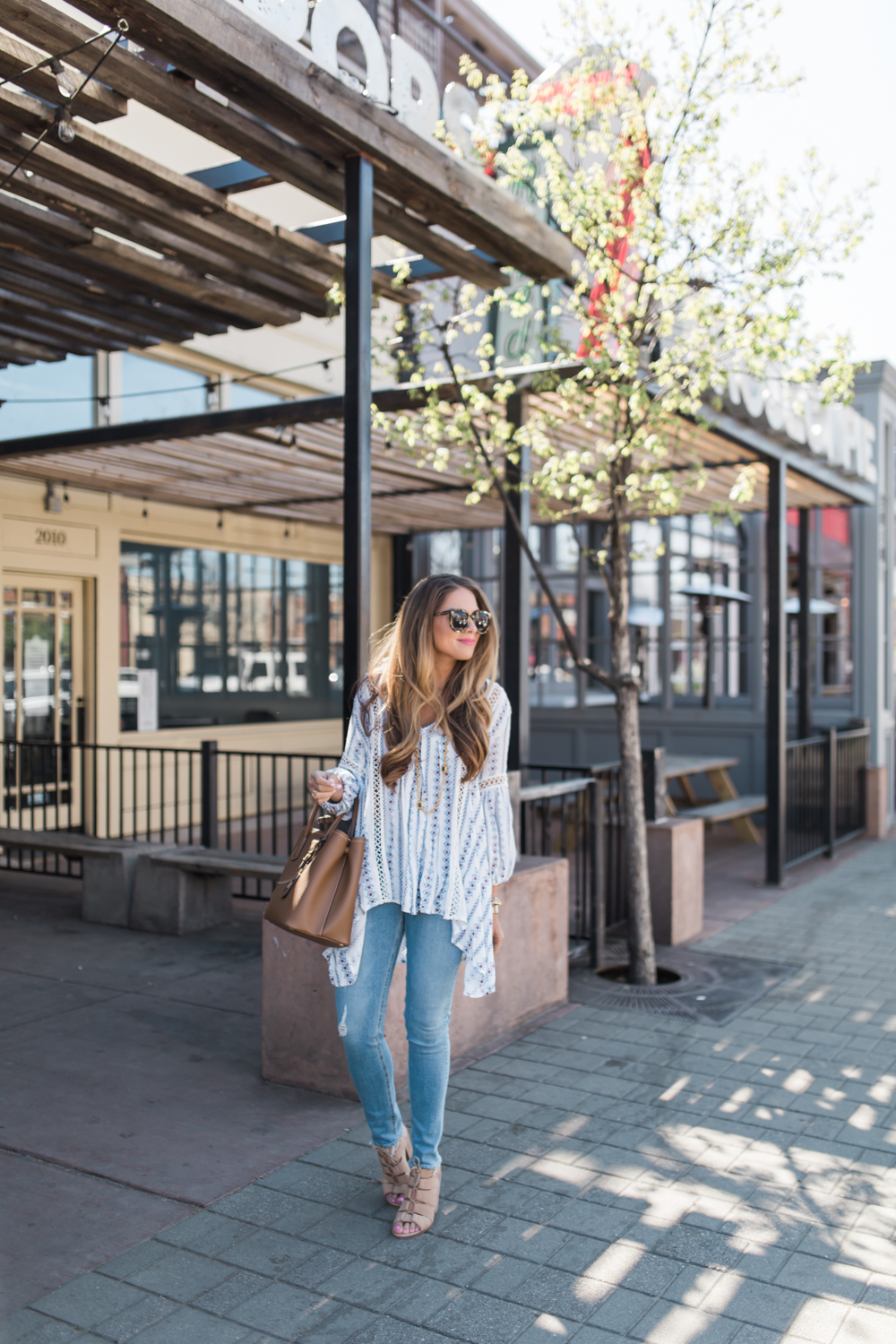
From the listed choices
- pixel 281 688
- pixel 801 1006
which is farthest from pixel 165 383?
pixel 801 1006

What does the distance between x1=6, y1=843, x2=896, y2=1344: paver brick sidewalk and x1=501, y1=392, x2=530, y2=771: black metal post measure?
210cm

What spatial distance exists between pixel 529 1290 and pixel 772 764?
6814 millimetres

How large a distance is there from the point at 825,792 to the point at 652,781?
3.97 meters

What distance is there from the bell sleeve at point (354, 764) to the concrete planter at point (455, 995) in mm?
1285

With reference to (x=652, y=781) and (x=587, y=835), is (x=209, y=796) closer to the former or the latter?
(x=587, y=835)

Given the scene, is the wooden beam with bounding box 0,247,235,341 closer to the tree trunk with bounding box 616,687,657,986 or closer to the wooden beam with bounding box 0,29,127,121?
the wooden beam with bounding box 0,29,127,121

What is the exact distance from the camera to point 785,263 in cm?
555

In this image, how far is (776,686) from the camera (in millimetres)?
9156

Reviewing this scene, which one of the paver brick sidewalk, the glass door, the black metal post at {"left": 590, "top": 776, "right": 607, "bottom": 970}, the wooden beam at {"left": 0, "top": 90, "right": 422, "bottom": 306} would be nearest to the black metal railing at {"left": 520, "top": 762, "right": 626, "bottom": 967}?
the black metal post at {"left": 590, "top": 776, "right": 607, "bottom": 970}

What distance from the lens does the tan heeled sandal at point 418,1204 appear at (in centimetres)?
320

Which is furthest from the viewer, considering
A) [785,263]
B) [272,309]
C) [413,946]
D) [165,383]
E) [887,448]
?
[887,448]

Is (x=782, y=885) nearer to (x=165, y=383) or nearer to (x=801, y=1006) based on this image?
(x=801, y=1006)

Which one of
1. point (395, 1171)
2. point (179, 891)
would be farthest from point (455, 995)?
point (179, 891)

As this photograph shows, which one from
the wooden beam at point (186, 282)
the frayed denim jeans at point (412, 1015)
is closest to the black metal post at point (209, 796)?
the wooden beam at point (186, 282)
